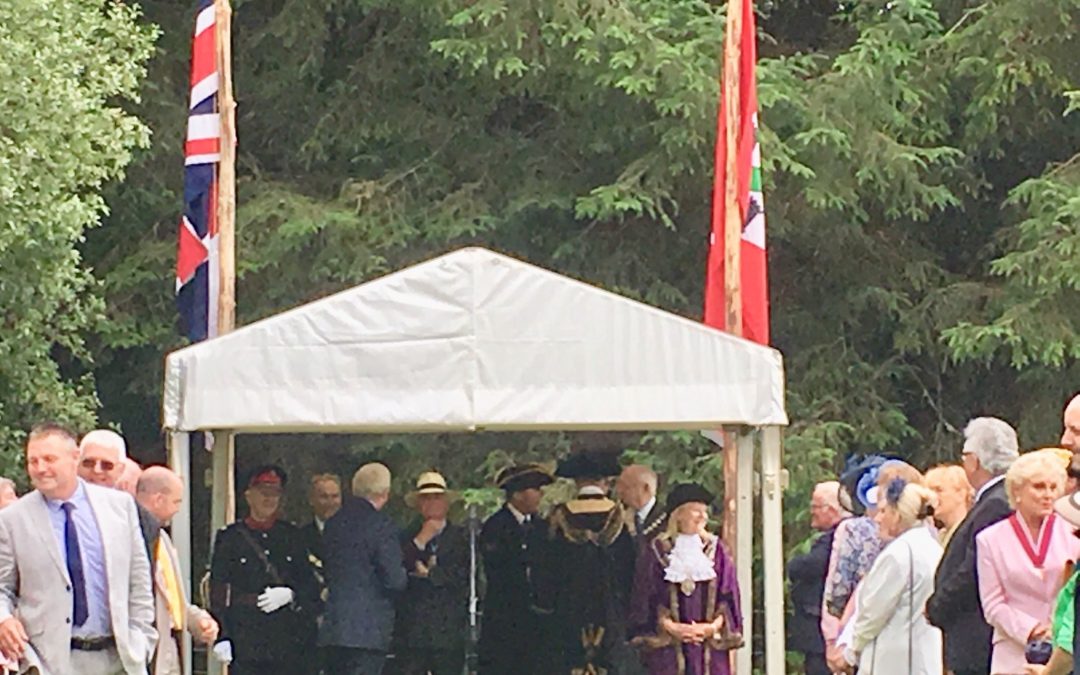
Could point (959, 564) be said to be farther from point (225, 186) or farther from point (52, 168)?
point (52, 168)

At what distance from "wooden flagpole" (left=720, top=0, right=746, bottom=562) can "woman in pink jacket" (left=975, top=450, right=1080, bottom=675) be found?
5.41 metres

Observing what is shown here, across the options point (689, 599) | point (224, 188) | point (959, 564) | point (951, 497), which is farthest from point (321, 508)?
point (959, 564)

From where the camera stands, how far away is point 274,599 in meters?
12.5

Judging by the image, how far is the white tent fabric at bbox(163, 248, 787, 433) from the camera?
11383 mm

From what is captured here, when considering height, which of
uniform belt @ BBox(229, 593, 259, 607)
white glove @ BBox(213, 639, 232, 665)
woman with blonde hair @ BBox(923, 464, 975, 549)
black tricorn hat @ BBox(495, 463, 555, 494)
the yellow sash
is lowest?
white glove @ BBox(213, 639, 232, 665)

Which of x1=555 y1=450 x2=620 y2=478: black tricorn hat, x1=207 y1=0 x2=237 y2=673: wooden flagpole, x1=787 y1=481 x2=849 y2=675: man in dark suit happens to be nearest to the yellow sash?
x1=555 y1=450 x2=620 y2=478: black tricorn hat

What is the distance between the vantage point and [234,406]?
11406 mm

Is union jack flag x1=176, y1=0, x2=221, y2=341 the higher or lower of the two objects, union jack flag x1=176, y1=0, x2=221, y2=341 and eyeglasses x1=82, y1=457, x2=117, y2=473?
the higher

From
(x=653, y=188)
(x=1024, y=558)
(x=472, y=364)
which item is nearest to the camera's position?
(x=1024, y=558)

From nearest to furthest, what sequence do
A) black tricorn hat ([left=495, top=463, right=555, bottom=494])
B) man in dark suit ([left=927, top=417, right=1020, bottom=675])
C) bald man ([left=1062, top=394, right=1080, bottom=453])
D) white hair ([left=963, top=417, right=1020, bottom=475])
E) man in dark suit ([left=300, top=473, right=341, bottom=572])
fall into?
bald man ([left=1062, top=394, right=1080, bottom=453]) → man in dark suit ([left=927, top=417, right=1020, bottom=675]) → white hair ([left=963, top=417, right=1020, bottom=475]) → man in dark suit ([left=300, top=473, right=341, bottom=572]) → black tricorn hat ([left=495, top=463, right=555, bottom=494])

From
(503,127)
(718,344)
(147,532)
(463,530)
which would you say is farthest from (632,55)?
(147,532)

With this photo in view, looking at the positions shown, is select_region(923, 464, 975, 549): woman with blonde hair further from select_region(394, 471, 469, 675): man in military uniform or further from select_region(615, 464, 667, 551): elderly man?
select_region(394, 471, 469, 675): man in military uniform

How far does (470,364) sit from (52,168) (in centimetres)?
605

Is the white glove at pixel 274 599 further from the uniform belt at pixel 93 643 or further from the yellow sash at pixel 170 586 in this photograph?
the uniform belt at pixel 93 643
